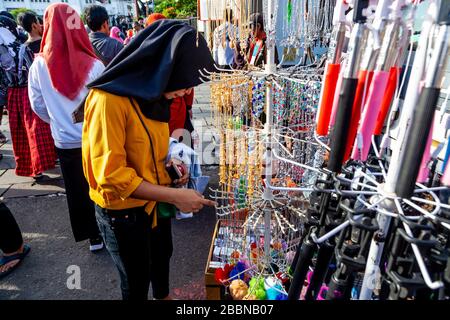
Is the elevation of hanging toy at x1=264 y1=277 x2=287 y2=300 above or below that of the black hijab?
below

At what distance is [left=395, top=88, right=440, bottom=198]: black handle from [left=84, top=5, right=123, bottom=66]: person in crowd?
10.8ft

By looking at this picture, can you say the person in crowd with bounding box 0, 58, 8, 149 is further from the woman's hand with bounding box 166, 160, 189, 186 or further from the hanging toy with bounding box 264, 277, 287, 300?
the hanging toy with bounding box 264, 277, 287, 300

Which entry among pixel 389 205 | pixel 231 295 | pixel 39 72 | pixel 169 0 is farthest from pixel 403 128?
pixel 169 0

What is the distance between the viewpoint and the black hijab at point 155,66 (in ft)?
4.18

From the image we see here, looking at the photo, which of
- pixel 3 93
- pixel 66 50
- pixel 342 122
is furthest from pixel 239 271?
pixel 3 93

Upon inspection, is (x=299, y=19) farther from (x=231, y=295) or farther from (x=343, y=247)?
(x=231, y=295)

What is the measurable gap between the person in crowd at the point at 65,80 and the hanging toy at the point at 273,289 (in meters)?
1.74

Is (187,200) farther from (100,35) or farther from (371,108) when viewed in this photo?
(100,35)

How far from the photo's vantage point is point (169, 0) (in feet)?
49.5

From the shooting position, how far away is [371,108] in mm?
794

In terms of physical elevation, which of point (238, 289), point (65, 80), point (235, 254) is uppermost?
point (65, 80)

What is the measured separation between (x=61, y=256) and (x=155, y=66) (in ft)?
7.40

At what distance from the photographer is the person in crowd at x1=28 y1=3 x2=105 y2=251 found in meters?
2.22

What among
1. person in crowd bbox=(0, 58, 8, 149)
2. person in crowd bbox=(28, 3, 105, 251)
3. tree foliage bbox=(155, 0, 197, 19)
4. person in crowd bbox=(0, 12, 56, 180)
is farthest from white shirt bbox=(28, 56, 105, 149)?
tree foliage bbox=(155, 0, 197, 19)
